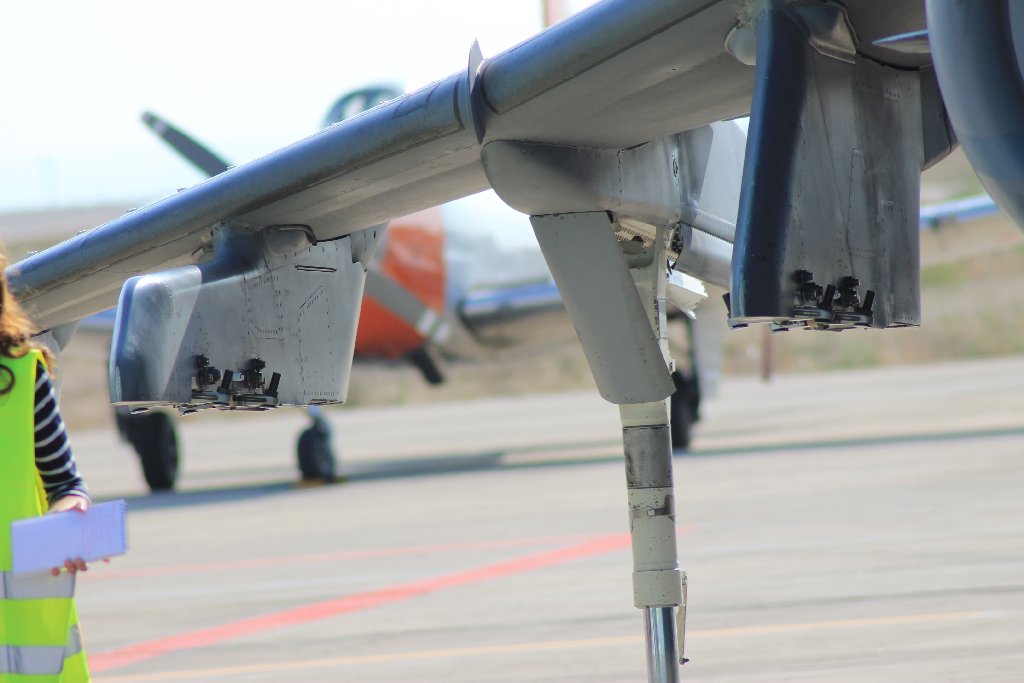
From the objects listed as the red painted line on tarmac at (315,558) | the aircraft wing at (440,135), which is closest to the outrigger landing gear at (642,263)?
the aircraft wing at (440,135)

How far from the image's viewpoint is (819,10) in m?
3.18

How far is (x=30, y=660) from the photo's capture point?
3.39 m

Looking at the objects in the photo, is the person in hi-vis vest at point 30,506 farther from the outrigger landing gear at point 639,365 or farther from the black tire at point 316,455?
the black tire at point 316,455

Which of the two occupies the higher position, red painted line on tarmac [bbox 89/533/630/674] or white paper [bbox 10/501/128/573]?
white paper [bbox 10/501/128/573]

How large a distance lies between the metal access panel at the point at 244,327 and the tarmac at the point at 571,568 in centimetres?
224

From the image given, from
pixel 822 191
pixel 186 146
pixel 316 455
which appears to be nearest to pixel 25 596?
pixel 822 191

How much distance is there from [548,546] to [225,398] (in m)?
6.92

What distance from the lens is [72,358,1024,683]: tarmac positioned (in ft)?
21.6

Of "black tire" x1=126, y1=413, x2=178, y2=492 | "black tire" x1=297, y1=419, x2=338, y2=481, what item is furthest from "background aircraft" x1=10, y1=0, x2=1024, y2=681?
"black tire" x1=126, y1=413, x2=178, y2=492

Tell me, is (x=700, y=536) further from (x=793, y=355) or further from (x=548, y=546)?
(x=793, y=355)

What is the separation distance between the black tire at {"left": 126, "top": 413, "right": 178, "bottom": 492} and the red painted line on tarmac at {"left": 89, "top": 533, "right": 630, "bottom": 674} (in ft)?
26.6

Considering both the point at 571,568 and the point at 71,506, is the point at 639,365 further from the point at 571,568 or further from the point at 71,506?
the point at 571,568

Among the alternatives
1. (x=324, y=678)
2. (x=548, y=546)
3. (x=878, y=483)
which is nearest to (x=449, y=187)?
(x=324, y=678)

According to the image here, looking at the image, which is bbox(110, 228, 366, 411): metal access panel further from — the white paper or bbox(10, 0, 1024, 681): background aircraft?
the white paper
